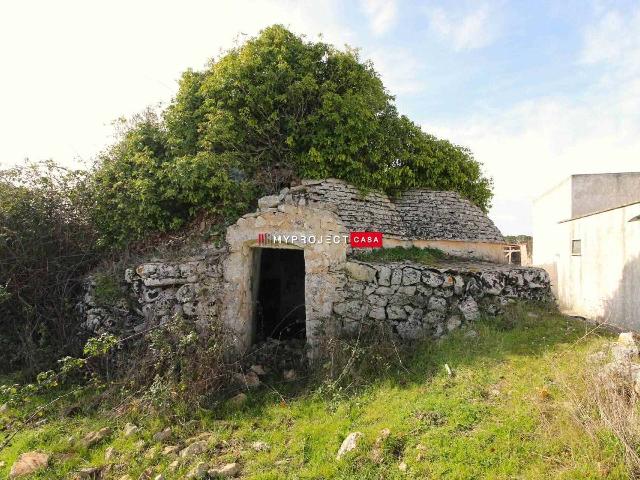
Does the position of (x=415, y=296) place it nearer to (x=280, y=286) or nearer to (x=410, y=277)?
(x=410, y=277)

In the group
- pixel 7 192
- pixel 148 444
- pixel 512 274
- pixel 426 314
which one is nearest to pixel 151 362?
pixel 148 444

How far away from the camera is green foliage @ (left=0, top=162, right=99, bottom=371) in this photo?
6.76 meters

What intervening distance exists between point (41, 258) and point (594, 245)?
1378 cm

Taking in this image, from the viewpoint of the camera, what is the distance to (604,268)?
1010 cm

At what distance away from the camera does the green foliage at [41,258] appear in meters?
6.76

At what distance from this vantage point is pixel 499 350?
5.33 m

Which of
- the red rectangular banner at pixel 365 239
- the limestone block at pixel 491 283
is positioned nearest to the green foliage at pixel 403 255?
the red rectangular banner at pixel 365 239

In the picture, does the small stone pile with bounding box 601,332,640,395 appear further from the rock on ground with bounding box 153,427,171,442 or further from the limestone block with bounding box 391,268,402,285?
the rock on ground with bounding box 153,427,171,442

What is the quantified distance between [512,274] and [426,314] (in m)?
1.84

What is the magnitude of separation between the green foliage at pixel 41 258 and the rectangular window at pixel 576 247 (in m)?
13.4

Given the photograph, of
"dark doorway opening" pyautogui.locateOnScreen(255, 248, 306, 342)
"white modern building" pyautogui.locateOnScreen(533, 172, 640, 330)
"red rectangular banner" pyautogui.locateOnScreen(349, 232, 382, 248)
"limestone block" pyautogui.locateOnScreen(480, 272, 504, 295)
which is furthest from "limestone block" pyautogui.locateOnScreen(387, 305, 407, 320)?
"white modern building" pyautogui.locateOnScreen(533, 172, 640, 330)

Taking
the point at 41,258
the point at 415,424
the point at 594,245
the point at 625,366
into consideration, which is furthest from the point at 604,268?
the point at 41,258

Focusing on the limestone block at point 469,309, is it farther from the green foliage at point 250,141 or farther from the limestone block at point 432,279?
the green foliage at point 250,141

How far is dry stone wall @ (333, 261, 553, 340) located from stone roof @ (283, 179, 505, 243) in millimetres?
1169
